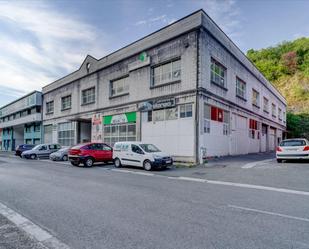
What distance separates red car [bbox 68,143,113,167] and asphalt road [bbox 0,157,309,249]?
27.4ft

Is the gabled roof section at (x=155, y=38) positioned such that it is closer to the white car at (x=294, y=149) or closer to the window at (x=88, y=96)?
the window at (x=88, y=96)

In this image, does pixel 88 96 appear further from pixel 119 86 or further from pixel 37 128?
pixel 37 128

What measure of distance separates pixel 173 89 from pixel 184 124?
3.10 metres

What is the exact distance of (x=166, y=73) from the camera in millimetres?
19281

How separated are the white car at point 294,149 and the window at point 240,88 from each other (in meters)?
9.21

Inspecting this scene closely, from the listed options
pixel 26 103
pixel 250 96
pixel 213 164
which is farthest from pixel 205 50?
pixel 26 103

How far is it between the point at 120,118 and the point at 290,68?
51259 millimetres

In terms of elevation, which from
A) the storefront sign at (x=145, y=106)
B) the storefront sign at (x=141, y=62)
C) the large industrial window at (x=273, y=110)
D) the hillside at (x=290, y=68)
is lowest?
the storefront sign at (x=145, y=106)

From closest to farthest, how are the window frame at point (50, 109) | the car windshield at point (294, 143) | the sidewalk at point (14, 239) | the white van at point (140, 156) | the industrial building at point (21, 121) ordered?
the sidewalk at point (14, 239) → the white van at point (140, 156) → the car windshield at point (294, 143) → the window frame at point (50, 109) → the industrial building at point (21, 121)

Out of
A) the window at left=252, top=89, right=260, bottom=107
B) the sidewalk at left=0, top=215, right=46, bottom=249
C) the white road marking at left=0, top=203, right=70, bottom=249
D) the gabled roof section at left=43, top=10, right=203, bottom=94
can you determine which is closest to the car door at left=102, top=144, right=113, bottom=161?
the gabled roof section at left=43, top=10, right=203, bottom=94

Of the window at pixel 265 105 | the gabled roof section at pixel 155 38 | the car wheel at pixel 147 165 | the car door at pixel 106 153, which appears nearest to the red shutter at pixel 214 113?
the gabled roof section at pixel 155 38

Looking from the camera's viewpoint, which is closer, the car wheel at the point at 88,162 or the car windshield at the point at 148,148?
the car windshield at the point at 148,148

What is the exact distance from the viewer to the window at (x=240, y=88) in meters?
23.8

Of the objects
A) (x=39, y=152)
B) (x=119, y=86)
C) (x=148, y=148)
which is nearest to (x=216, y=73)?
(x=148, y=148)
